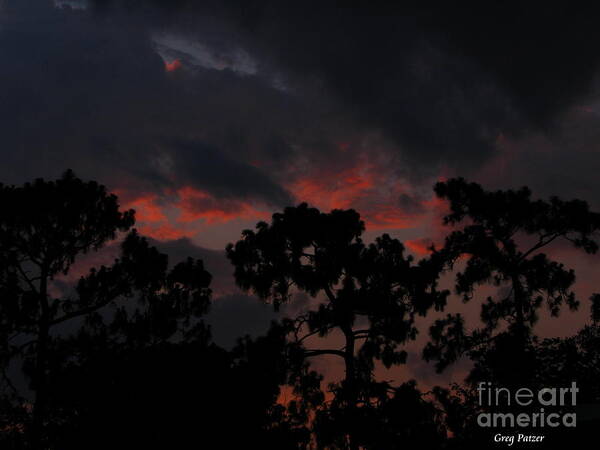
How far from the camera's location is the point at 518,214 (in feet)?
82.4

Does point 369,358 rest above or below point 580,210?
below

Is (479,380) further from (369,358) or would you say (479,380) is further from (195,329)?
(195,329)

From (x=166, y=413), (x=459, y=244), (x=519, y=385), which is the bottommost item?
(x=166, y=413)

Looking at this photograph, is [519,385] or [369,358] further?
[369,358]

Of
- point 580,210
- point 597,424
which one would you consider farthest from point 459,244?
point 597,424

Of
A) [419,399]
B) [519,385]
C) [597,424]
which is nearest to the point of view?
[597,424]

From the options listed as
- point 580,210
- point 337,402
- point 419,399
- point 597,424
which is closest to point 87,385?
point 337,402

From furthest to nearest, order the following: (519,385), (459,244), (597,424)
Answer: (459,244) → (519,385) → (597,424)

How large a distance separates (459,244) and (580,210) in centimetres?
440

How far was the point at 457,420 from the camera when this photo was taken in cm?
2294

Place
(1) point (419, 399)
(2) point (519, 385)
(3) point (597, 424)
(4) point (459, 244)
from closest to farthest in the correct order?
(3) point (597, 424), (2) point (519, 385), (1) point (419, 399), (4) point (459, 244)

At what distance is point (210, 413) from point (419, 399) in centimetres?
753

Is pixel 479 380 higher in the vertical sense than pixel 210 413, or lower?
higher

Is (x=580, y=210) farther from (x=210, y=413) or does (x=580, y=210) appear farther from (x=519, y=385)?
(x=210, y=413)
